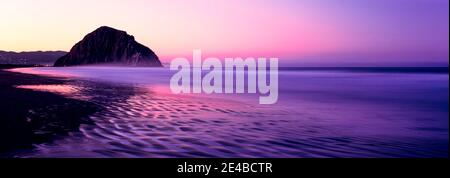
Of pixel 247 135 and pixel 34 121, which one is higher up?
pixel 34 121

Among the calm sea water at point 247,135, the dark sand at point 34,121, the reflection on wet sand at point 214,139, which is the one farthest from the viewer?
the dark sand at point 34,121

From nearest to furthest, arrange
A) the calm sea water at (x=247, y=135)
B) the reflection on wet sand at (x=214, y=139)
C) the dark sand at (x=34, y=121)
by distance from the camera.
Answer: the reflection on wet sand at (x=214, y=139) < the calm sea water at (x=247, y=135) < the dark sand at (x=34, y=121)

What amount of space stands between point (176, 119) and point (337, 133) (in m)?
5.63

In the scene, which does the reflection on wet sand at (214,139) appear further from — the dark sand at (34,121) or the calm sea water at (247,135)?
the dark sand at (34,121)

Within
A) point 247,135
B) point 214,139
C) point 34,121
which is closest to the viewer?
point 214,139

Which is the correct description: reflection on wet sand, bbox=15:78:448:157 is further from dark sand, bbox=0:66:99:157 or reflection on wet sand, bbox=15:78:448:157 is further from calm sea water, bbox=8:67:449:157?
dark sand, bbox=0:66:99:157

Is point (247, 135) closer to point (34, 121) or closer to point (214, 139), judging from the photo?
point (214, 139)

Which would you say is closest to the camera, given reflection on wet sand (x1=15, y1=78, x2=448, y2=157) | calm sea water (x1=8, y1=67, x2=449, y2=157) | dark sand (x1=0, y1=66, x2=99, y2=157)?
reflection on wet sand (x1=15, y1=78, x2=448, y2=157)

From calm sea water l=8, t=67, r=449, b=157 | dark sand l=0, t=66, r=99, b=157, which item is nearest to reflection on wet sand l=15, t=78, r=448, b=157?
calm sea water l=8, t=67, r=449, b=157

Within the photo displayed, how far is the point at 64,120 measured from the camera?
13477 millimetres

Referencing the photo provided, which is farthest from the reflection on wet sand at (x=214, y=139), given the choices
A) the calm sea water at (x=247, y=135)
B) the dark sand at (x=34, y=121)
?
the dark sand at (x=34, y=121)

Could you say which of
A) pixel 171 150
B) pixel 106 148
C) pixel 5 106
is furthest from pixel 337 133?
pixel 5 106

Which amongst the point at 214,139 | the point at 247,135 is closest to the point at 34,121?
the point at 214,139
